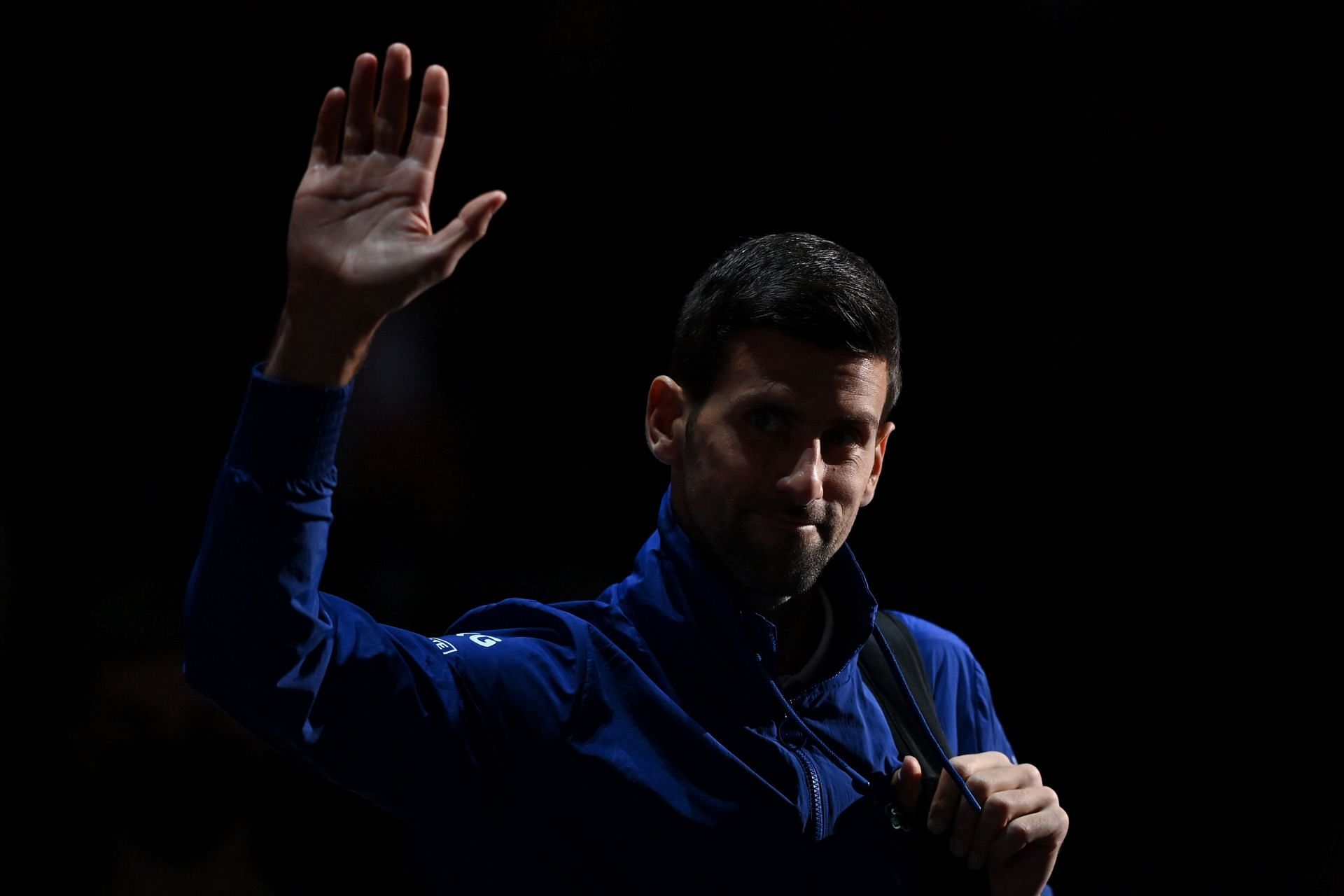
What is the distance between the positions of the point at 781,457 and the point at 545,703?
435mm

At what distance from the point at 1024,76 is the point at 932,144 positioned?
0.43 metres

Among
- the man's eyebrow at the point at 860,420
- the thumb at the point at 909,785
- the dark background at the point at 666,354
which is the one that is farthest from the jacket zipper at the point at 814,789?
the dark background at the point at 666,354

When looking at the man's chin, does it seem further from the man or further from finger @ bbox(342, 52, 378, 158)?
finger @ bbox(342, 52, 378, 158)

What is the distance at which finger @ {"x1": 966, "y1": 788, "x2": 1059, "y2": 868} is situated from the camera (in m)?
1.64

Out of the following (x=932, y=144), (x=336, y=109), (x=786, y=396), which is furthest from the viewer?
(x=932, y=144)

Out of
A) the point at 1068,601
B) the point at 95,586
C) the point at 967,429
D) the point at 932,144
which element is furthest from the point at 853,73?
the point at 95,586

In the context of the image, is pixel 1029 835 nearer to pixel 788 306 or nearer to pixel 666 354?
pixel 788 306

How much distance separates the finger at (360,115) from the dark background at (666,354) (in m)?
2.09

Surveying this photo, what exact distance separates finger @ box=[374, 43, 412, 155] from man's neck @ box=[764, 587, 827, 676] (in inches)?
33.3

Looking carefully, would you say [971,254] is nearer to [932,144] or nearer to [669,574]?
[932,144]

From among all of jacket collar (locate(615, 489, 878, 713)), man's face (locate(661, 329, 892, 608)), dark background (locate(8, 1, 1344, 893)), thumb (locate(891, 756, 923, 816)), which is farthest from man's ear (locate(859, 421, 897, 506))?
dark background (locate(8, 1, 1344, 893))

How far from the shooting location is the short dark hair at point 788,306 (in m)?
1.74

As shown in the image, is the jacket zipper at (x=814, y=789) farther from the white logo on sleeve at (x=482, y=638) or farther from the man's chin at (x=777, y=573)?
the white logo on sleeve at (x=482, y=638)

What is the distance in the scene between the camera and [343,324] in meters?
1.32
